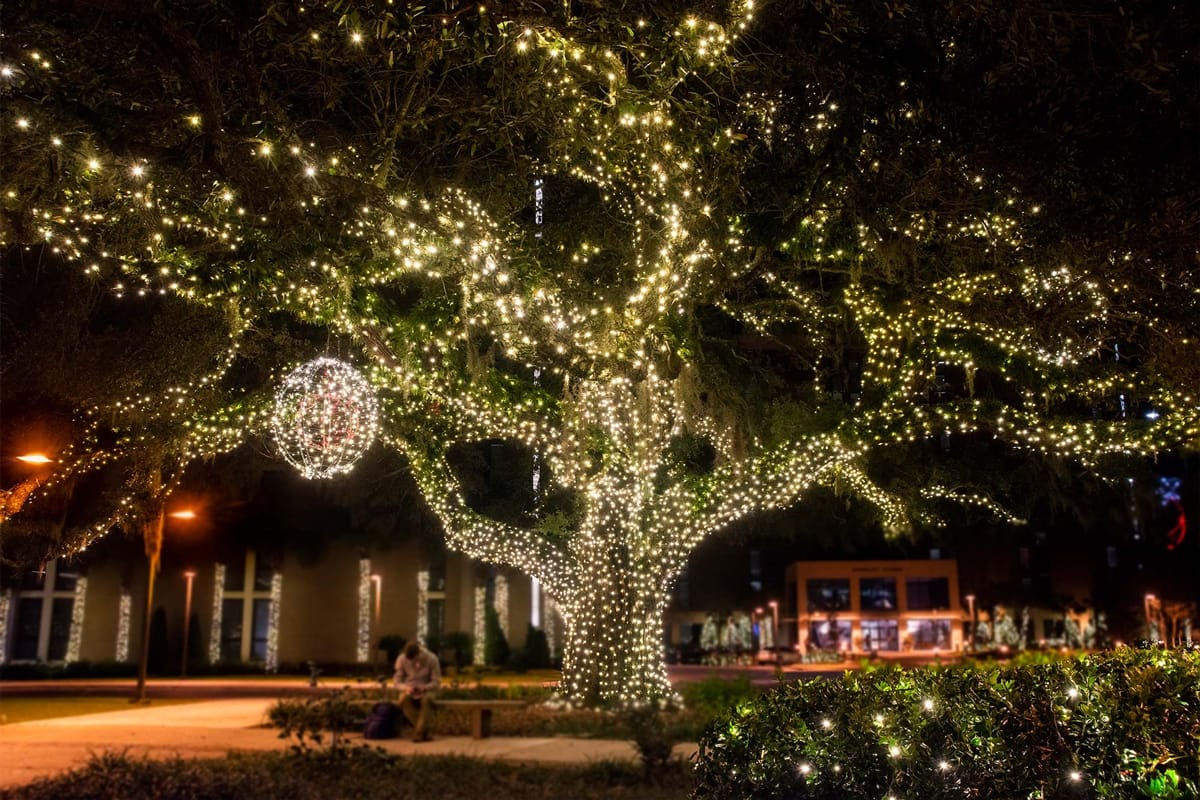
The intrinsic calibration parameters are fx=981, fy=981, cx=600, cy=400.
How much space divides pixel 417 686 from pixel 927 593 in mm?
47000

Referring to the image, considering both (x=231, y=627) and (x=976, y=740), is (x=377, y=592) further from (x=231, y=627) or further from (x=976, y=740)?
(x=976, y=740)

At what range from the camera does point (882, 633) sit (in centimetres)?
5381

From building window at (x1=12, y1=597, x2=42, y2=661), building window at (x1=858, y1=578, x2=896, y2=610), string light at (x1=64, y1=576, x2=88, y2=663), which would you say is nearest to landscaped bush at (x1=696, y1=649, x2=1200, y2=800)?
string light at (x1=64, y1=576, x2=88, y2=663)

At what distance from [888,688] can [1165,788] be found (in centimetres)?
130

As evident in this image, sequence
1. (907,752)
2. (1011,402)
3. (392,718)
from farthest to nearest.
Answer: (1011,402) → (392,718) → (907,752)

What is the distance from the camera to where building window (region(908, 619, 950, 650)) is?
53000mm

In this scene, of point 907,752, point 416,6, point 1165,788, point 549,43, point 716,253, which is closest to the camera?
point 1165,788

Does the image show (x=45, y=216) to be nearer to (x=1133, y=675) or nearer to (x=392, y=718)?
(x=392, y=718)

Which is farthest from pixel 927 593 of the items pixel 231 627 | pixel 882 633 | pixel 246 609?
pixel 231 627

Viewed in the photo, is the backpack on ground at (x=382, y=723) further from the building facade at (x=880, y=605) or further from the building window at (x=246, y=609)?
the building facade at (x=880, y=605)

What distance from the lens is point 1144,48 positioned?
6.93 m

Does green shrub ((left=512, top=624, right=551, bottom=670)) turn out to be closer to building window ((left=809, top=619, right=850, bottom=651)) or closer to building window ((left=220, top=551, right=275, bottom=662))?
building window ((left=220, top=551, right=275, bottom=662))

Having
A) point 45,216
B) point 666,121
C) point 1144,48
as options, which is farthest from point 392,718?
point 1144,48

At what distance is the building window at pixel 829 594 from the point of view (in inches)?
2126
